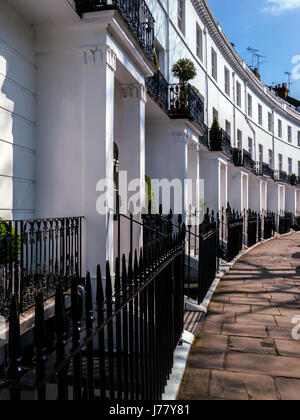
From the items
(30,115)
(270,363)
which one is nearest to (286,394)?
(270,363)

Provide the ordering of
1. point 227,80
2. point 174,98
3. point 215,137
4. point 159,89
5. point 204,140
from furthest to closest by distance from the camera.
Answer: point 227,80
point 215,137
point 204,140
point 174,98
point 159,89

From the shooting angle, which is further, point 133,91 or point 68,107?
point 133,91

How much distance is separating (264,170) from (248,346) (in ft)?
78.9

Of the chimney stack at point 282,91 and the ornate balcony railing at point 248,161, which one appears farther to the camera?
the chimney stack at point 282,91

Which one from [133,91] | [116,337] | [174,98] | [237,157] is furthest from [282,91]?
[116,337]

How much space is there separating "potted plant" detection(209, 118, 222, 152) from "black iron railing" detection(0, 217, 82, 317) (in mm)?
11773

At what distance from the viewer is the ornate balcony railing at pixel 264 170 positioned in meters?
25.3

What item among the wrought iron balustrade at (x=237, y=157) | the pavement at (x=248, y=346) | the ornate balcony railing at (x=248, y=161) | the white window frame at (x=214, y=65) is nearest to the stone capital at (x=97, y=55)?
the pavement at (x=248, y=346)

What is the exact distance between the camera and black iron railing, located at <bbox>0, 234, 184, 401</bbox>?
1177 millimetres

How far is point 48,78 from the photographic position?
6.17 m

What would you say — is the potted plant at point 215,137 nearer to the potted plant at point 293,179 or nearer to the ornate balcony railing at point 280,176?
the ornate balcony railing at point 280,176

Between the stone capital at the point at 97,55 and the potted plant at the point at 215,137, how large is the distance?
10939mm

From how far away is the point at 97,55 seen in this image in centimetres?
586

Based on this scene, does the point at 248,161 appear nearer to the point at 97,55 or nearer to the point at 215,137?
the point at 215,137
